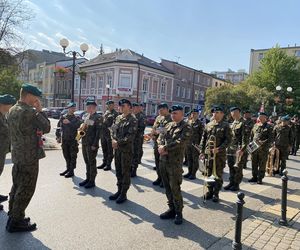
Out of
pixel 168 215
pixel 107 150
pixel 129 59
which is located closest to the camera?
pixel 168 215

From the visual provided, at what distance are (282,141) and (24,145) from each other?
9.08 m

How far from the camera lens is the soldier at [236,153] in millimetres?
8141

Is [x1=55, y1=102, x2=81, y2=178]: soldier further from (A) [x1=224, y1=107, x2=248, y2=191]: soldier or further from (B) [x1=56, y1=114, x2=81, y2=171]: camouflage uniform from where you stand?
(A) [x1=224, y1=107, x2=248, y2=191]: soldier

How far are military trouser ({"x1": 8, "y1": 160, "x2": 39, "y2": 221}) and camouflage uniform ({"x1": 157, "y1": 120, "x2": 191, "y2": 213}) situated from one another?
2231 mm

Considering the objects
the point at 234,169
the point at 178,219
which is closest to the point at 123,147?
the point at 178,219

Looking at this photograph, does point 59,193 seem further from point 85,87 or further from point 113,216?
point 85,87

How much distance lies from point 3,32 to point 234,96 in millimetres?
25814

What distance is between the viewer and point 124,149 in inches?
261

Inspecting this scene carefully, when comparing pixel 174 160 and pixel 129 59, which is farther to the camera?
pixel 129 59

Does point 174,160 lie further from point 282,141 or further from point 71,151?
point 282,141

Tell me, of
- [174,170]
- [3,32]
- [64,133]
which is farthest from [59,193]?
[3,32]

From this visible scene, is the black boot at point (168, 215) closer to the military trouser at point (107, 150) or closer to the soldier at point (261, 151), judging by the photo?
the soldier at point (261, 151)

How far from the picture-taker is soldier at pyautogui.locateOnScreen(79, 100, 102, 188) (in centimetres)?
772

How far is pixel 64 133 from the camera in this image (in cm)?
877
